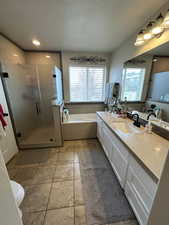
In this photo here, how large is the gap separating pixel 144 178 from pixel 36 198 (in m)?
1.41

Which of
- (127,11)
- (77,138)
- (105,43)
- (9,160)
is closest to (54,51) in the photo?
(105,43)

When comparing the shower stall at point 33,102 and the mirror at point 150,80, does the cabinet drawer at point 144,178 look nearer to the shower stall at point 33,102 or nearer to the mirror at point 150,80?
the mirror at point 150,80

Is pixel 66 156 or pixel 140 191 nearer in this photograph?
pixel 140 191

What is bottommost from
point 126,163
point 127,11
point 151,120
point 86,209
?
point 86,209

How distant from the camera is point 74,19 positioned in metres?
1.57

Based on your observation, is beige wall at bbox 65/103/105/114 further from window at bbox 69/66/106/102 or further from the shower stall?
the shower stall

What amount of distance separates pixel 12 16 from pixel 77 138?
8.78ft

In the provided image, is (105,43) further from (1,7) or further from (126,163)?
(126,163)

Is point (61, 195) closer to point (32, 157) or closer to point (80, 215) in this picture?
point (80, 215)

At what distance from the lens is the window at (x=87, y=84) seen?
327 centimetres

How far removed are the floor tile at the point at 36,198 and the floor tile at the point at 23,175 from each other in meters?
0.14

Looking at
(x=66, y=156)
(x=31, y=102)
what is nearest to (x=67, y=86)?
(x=31, y=102)

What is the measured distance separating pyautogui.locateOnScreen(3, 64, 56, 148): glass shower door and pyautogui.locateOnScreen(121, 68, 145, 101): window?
2.07m

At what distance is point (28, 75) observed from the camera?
2992 mm
